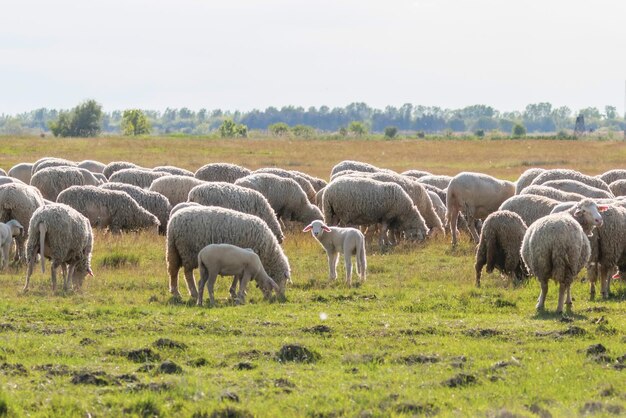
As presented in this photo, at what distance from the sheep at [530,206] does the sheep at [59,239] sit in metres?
8.39

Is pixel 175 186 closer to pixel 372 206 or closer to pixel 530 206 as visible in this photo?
pixel 372 206

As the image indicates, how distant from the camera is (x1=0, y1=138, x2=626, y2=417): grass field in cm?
952

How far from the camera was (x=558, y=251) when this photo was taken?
1443 cm

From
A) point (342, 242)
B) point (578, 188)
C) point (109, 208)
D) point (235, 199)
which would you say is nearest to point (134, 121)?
point (109, 208)

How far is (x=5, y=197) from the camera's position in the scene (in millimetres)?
20328

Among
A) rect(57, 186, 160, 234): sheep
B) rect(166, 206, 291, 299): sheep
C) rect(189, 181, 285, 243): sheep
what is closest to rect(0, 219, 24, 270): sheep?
rect(57, 186, 160, 234): sheep

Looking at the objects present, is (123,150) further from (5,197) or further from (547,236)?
(547,236)

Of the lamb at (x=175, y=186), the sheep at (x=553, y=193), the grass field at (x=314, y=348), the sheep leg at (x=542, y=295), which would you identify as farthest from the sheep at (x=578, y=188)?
the sheep leg at (x=542, y=295)

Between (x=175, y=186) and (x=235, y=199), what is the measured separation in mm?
6194

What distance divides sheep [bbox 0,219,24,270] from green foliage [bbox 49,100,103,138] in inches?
4545

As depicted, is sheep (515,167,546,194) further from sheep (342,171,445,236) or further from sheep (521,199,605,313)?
sheep (521,199,605,313)

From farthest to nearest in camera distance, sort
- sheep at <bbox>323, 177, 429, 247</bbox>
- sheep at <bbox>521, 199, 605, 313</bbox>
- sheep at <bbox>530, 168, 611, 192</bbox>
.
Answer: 1. sheep at <bbox>530, 168, 611, 192</bbox>
2. sheep at <bbox>323, 177, 429, 247</bbox>
3. sheep at <bbox>521, 199, 605, 313</bbox>

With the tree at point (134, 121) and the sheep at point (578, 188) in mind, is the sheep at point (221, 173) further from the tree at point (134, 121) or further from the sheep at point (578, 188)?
the tree at point (134, 121)

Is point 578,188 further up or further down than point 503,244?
further up
